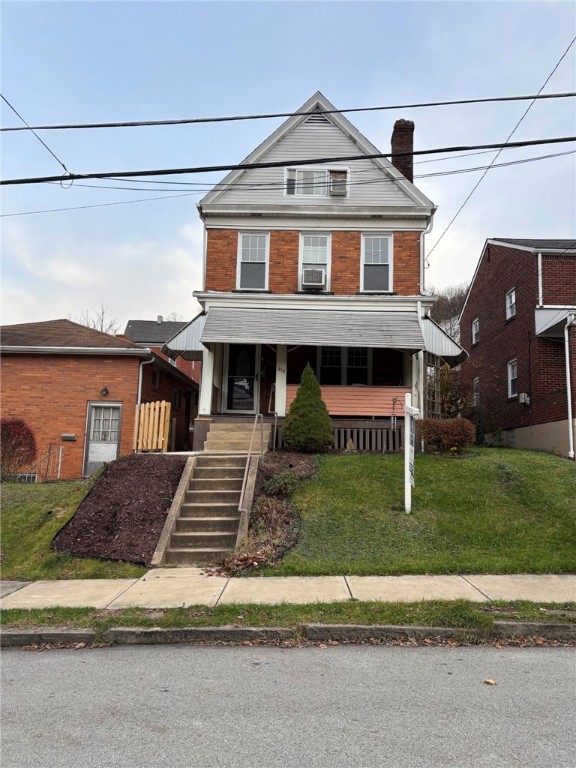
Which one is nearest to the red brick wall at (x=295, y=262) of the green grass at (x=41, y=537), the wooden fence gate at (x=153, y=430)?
the wooden fence gate at (x=153, y=430)

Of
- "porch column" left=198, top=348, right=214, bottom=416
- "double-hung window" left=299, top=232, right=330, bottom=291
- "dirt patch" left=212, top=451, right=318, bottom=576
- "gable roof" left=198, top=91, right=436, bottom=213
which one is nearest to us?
"dirt patch" left=212, top=451, right=318, bottom=576

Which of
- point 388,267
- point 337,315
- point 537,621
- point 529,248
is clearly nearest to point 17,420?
point 337,315

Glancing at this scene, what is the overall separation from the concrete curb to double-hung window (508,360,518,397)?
14.4m

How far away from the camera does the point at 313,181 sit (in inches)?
596

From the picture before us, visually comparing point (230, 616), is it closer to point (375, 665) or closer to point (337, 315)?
point (375, 665)

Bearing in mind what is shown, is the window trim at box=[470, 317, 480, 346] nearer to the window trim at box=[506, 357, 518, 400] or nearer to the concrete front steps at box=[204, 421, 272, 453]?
the window trim at box=[506, 357, 518, 400]

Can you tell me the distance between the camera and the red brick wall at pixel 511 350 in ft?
53.8

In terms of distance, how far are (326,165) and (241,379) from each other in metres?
6.43

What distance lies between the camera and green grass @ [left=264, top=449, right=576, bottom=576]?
24.5 feet

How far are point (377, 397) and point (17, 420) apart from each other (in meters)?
9.86

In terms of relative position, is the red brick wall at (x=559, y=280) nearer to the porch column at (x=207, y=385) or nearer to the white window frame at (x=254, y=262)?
the white window frame at (x=254, y=262)

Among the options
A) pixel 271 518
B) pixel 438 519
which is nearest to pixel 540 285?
pixel 438 519

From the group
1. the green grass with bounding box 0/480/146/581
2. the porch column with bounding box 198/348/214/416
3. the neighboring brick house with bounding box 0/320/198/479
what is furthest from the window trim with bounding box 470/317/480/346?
the green grass with bounding box 0/480/146/581

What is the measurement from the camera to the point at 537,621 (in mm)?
5469
